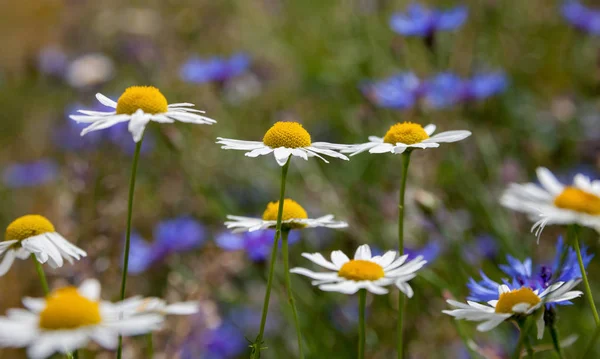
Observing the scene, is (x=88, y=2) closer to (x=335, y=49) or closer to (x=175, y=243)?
(x=335, y=49)

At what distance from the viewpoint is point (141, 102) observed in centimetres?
72

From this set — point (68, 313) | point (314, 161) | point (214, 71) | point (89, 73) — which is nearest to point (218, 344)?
point (314, 161)

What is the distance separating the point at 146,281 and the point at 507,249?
916 mm

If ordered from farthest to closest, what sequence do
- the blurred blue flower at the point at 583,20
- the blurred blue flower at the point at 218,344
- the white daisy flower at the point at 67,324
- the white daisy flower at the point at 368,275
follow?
the blurred blue flower at the point at 583,20, the blurred blue flower at the point at 218,344, the white daisy flower at the point at 368,275, the white daisy flower at the point at 67,324

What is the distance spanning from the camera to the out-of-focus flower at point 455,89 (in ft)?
5.53

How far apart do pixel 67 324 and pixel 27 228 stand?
253 millimetres

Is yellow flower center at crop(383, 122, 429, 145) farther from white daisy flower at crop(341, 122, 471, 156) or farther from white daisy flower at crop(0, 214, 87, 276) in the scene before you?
white daisy flower at crop(0, 214, 87, 276)

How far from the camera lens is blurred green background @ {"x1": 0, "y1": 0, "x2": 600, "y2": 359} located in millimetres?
1406

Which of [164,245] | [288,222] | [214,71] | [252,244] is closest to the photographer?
[288,222]

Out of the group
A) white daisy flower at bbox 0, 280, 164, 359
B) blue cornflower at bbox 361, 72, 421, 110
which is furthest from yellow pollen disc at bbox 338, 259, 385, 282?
blue cornflower at bbox 361, 72, 421, 110

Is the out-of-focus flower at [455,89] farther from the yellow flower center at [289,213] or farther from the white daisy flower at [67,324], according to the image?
the white daisy flower at [67,324]

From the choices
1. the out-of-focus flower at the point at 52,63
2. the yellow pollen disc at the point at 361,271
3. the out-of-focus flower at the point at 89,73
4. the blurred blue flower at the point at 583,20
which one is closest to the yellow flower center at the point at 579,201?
the yellow pollen disc at the point at 361,271

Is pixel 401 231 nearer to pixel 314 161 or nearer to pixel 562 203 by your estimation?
pixel 562 203

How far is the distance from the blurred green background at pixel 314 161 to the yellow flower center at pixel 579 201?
240 mm
